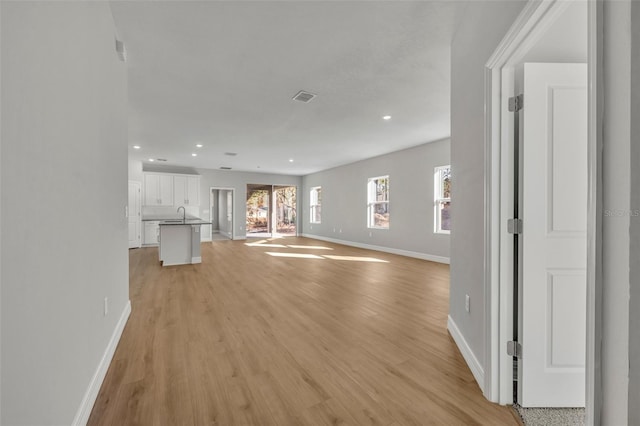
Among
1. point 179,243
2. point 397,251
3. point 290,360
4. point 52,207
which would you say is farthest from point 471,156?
point 179,243

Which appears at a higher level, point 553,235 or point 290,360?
point 553,235

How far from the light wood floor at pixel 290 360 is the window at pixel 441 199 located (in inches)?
95.9

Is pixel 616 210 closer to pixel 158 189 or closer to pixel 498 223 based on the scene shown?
pixel 498 223

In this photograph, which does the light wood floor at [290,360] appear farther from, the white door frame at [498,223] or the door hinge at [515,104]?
the door hinge at [515,104]

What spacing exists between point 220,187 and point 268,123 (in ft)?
19.0

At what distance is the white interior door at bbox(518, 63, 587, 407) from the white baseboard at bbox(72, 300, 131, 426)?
2.33 meters

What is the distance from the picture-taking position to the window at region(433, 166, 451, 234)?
5.93 meters

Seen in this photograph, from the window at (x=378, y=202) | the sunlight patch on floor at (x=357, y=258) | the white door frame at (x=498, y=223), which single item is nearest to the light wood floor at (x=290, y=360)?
the white door frame at (x=498, y=223)

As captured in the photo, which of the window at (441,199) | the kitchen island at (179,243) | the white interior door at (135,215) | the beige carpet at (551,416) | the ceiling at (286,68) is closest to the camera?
the beige carpet at (551,416)

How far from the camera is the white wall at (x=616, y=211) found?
0.73 metres

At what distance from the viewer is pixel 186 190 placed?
911cm

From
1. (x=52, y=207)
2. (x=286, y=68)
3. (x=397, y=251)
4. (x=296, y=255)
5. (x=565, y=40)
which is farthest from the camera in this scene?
(x=397, y=251)

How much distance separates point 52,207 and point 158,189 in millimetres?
8559

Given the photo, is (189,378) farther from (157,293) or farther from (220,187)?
(220,187)
